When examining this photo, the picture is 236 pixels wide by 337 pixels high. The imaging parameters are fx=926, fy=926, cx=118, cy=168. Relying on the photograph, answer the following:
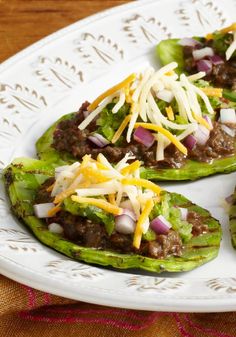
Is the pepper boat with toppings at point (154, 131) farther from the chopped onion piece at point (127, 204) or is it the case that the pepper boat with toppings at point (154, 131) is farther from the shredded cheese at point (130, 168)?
the chopped onion piece at point (127, 204)

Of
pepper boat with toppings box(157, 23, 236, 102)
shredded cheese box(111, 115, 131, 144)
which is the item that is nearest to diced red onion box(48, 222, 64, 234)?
shredded cheese box(111, 115, 131, 144)

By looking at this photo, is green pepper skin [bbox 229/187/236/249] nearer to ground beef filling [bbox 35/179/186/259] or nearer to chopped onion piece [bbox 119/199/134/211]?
ground beef filling [bbox 35/179/186/259]

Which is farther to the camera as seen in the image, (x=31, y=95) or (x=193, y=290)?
(x=31, y=95)

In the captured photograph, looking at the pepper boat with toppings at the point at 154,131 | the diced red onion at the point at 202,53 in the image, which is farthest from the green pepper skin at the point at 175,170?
the diced red onion at the point at 202,53

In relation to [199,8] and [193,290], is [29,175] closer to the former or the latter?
[193,290]

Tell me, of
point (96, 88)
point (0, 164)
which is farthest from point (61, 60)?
point (0, 164)

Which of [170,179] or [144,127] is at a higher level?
[144,127]

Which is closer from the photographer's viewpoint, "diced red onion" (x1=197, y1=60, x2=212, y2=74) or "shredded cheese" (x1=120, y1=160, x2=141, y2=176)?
"shredded cheese" (x1=120, y1=160, x2=141, y2=176)
